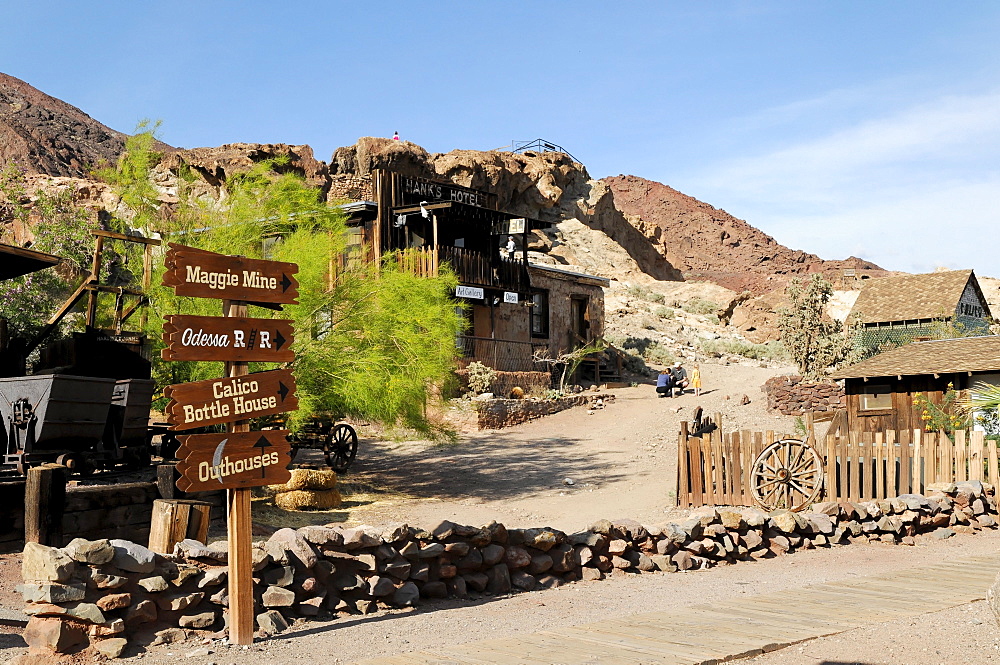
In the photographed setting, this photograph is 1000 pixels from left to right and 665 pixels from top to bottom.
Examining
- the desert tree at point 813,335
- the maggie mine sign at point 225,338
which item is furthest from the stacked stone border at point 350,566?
the desert tree at point 813,335

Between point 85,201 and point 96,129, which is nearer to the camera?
point 85,201

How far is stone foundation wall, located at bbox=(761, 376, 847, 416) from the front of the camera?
27.2m

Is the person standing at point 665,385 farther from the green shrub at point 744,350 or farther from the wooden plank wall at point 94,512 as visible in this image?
the wooden plank wall at point 94,512

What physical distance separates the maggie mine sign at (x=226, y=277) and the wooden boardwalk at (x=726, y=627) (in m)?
2.77

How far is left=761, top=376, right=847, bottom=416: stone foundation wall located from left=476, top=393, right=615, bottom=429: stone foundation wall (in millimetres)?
5574

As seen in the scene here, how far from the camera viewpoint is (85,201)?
150 feet

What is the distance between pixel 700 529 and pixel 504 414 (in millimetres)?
16721

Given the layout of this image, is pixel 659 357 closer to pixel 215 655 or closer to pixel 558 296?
pixel 558 296

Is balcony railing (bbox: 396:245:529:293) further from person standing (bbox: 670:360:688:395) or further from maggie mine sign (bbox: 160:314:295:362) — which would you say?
maggie mine sign (bbox: 160:314:295:362)

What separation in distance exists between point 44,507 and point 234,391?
299 cm

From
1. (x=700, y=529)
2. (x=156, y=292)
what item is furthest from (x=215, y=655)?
(x=156, y=292)

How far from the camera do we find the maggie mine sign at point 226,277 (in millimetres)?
6250

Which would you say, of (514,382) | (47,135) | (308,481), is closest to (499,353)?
(514,382)

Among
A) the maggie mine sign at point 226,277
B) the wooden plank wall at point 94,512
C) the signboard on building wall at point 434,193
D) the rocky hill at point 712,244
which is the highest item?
the rocky hill at point 712,244
